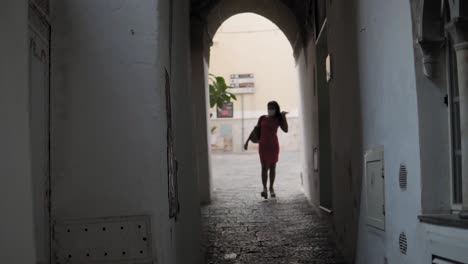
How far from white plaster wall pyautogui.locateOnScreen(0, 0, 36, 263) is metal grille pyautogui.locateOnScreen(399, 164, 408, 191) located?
1856 mm

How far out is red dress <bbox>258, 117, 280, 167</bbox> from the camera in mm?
8953

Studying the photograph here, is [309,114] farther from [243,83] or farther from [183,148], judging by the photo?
[243,83]

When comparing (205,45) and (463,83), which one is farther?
(205,45)

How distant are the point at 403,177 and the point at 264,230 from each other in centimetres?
335

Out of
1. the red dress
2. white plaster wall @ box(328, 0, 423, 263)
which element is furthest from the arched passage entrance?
white plaster wall @ box(328, 0, 423, 263)

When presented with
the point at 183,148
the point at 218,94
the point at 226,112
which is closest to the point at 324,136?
the point at 183,148

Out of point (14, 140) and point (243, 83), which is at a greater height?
point (243, 83)

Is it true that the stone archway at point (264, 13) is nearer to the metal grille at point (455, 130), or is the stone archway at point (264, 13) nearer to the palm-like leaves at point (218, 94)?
the palm-like leaves at point (218, 94)

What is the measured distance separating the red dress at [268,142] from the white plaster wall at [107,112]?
626 centimetres

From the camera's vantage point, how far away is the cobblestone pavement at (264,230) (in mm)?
5070

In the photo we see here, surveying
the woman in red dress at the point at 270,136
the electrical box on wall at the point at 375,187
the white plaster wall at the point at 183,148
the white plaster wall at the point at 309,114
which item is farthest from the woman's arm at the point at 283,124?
the electrical box on wall at the point at 375,187

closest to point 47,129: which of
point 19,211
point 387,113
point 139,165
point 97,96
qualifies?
point 97,96

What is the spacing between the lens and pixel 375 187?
3727 mm

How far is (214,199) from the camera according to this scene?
9281 mm
